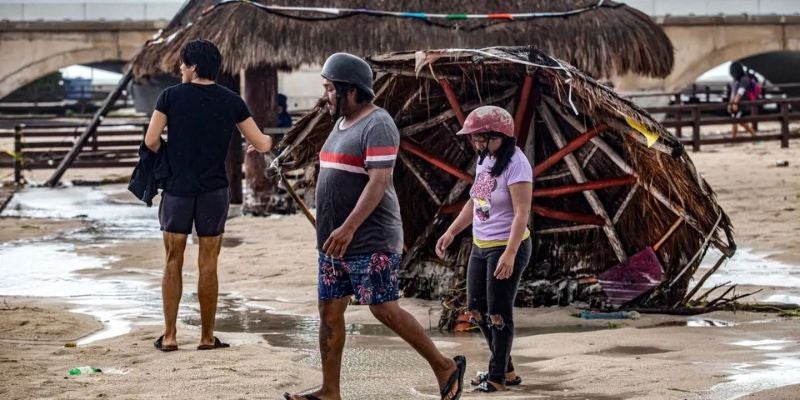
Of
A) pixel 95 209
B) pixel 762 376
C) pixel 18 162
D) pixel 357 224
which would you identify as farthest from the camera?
pixel 18 162

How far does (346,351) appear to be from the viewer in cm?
775

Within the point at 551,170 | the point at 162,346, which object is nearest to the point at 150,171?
the point at 162,346

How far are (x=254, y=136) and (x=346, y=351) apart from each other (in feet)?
4.42

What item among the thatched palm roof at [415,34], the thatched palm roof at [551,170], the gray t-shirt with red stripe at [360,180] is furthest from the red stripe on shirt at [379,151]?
the thatched palm roof at [415,34]

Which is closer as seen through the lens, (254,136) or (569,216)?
(254,136)

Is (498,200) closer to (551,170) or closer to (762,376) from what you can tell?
(762,376)

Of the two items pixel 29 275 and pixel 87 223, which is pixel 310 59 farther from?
pixel 29 275

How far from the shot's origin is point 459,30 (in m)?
15.2

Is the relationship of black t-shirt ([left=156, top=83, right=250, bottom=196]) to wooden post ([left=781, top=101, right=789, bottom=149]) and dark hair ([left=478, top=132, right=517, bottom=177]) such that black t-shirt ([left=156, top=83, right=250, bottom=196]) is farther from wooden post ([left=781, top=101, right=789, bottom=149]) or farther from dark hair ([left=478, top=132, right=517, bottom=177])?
wooden post ([left=781, top=101, right=789, bottom=149])

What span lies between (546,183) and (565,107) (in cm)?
75

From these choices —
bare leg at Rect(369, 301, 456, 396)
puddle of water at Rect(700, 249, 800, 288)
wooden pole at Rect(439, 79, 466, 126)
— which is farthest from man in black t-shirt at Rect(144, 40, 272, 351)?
puddle of water at Rect(700, 249, 800, 288)

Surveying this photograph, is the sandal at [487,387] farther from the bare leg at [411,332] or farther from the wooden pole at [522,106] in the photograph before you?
the wooden pole at [522,106]

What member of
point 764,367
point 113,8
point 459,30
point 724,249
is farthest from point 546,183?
point 113,8

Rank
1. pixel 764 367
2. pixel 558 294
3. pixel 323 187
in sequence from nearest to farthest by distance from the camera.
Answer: pixel 323 187 → pixel 764 367 → pixel 558 294
